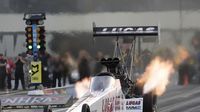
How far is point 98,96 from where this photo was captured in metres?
10.7

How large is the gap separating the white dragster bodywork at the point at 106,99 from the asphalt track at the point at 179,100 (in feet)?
12.2

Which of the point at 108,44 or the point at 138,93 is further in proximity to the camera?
the point at 108,44

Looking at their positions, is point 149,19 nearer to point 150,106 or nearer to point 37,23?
point 37,23

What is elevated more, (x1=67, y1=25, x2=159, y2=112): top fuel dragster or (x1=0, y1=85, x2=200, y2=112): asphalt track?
(x1=67, y1=25, x2=159, y2=112): top fuel dragster

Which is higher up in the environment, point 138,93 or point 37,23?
point 37,23

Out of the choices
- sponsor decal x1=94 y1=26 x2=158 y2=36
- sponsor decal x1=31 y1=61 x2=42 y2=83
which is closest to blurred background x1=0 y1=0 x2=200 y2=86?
sponsor decal x1=31 y1=61 x2=42 y2=83

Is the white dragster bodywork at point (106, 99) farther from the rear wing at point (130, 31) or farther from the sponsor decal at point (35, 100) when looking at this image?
the sponsor decal at point (35, 100)

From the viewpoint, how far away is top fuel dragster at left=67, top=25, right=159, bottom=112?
10492 mm

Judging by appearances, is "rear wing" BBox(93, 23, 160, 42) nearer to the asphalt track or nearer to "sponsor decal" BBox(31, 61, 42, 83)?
the asphalt track

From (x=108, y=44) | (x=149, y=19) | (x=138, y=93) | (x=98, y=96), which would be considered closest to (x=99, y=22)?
(x=149, y=19)

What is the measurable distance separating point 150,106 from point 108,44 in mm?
4680

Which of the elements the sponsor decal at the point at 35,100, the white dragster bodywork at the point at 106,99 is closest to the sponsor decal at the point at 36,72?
the sponsor decal at the point at 35,100

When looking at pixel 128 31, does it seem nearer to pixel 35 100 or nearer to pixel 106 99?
pixel 35 100

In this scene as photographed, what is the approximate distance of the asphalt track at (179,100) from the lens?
16109mm
